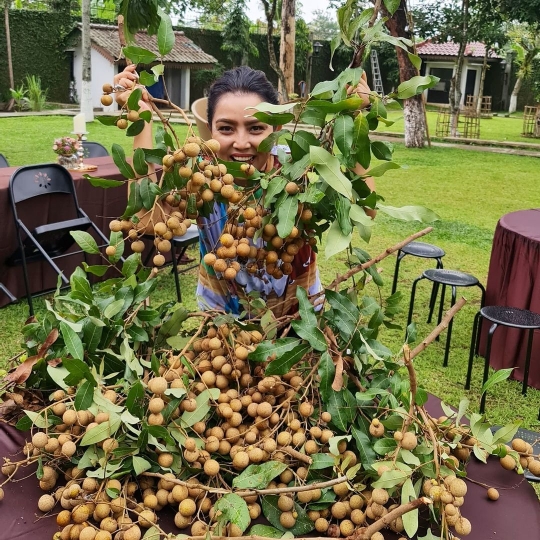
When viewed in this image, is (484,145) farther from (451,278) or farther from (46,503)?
(46,503)

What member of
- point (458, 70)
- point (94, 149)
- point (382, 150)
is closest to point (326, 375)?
point (382, 150)

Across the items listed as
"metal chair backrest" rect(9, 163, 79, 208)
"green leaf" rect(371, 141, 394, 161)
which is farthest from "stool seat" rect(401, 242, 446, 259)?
"green leaf" rect(371, 141, 394, 161)

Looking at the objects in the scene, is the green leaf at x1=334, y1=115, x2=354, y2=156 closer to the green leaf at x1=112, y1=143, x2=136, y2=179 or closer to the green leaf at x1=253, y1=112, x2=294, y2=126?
the green leaf at x1=253, y1=112, x2=294, y2=126

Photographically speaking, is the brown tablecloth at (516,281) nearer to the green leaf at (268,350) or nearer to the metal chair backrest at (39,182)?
the green leaf at (268,350)

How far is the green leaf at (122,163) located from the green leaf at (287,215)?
314 mm

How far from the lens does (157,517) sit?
0.92 meters

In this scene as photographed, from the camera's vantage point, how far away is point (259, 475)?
2.92 ft

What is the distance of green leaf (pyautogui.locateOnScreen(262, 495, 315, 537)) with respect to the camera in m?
0.90

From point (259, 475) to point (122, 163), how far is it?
2.06 ft

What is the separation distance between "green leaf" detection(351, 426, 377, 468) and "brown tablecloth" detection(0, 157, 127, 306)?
10.7ft

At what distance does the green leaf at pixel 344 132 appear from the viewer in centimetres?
96

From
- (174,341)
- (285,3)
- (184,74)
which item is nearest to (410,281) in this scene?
(174,341)

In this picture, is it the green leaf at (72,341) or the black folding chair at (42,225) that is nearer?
the green leaf at (72,341)

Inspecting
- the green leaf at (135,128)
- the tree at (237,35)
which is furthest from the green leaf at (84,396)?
the tree at (237,35)
